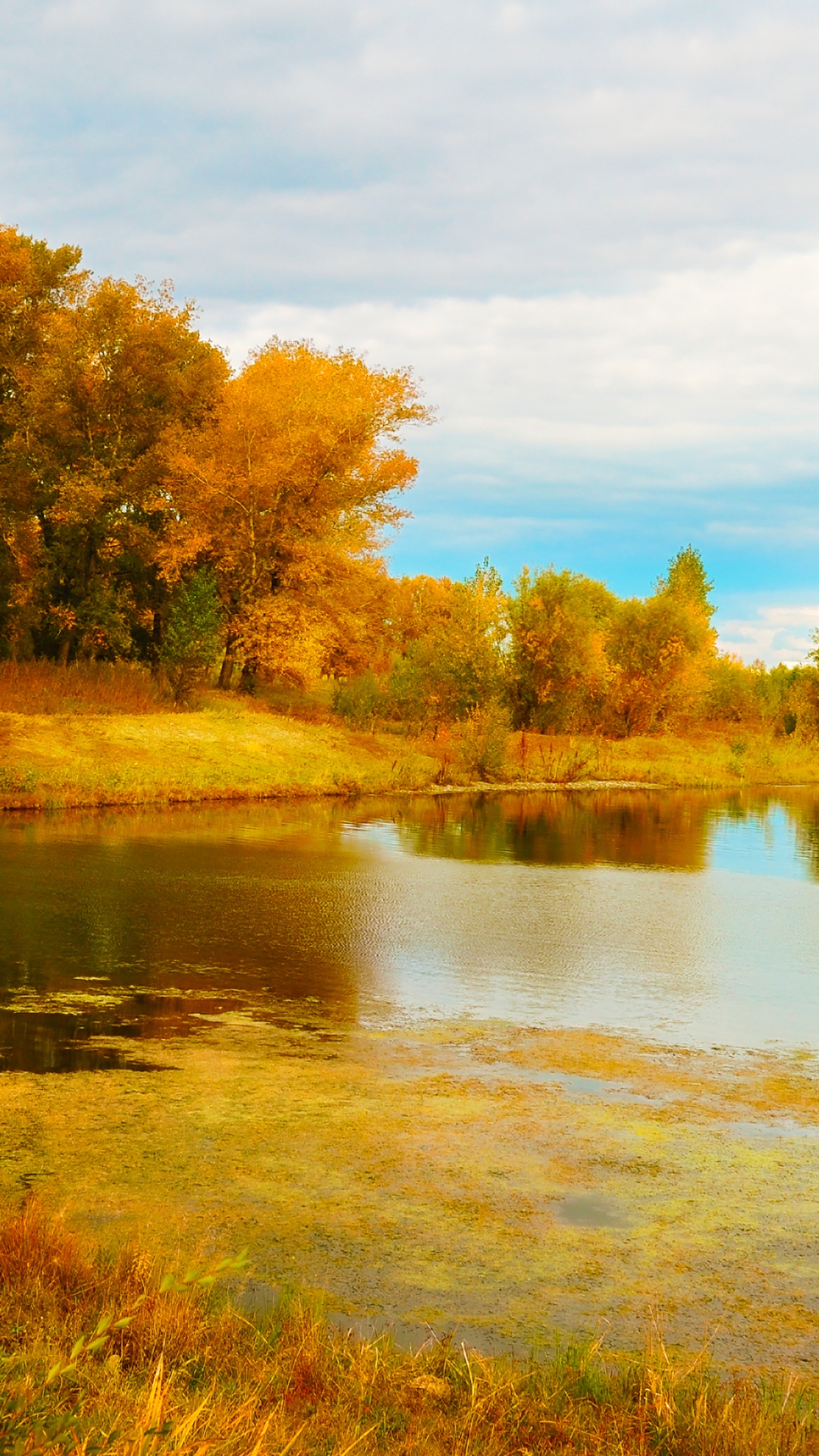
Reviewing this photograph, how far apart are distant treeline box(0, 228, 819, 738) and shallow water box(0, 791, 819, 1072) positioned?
14543mm

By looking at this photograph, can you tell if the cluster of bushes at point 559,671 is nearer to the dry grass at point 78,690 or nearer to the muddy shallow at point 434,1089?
the dry grass at point 78,690

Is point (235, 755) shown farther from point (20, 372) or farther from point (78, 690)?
point (20, 372)

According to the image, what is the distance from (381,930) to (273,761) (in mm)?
18464

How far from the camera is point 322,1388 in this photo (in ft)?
12.9

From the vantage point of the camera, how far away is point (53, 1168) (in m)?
6.20

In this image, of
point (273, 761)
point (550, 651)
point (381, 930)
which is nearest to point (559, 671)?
point (550, 651)

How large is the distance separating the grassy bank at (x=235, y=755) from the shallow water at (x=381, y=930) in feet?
6.06

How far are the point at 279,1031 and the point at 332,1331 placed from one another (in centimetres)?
472

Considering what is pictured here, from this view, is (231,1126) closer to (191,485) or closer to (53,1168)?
(53,1168)

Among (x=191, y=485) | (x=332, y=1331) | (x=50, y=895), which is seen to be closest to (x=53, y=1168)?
(x=332, y=1331)

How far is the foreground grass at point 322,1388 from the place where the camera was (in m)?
3.46

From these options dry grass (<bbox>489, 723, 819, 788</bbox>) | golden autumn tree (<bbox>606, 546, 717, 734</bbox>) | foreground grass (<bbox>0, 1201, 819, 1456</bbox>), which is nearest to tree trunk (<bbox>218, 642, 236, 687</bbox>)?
dry grass (<bbox>489, 723, 819, 788</bbox>)

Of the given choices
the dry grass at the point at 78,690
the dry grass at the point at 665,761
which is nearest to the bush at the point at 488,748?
the dry grass at the point at 665,761

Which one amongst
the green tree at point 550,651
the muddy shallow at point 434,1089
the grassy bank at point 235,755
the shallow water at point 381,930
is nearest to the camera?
the muddy shallow at point 434,1089
